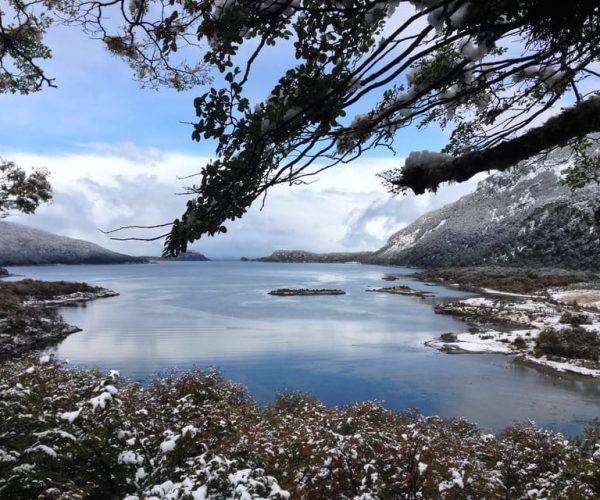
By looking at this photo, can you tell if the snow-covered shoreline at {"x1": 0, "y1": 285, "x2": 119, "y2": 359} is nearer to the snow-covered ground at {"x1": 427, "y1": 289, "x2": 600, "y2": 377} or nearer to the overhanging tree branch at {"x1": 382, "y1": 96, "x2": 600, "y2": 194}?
the snow-covered ground at {"x1": 427, "y1": 289, "x2": 600, "y2": 377}

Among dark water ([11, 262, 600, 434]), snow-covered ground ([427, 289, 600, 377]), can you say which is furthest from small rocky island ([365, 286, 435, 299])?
dark water ([11, 262, 600, 434])

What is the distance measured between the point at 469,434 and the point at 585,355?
1709 centimetres

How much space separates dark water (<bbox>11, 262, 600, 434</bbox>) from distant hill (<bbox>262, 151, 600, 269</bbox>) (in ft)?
162

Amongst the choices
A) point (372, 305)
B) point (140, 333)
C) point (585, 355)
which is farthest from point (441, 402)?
point (372, 305)

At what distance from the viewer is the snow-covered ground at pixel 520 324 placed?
2372 centimetres

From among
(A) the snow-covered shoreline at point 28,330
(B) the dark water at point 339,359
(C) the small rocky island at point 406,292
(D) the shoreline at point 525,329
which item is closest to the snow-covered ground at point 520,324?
(D) the shoreline at point 525,329

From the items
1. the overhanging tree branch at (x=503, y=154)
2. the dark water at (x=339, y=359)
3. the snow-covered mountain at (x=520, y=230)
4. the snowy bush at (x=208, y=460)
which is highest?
the snow-covered mountain at (x=520, y=230)

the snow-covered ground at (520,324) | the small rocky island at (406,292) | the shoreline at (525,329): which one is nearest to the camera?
the shoreline at (525,329)

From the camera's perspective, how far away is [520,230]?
12794 cm

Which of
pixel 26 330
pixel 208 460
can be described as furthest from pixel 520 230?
pixel 208 460

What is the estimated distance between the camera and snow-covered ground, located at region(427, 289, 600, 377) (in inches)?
934

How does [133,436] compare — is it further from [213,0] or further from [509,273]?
[509,273]

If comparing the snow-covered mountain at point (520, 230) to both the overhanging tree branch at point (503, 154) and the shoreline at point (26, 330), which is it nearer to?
the shoreline at point (26, 330)

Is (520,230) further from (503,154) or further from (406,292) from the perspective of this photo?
(503,154)
